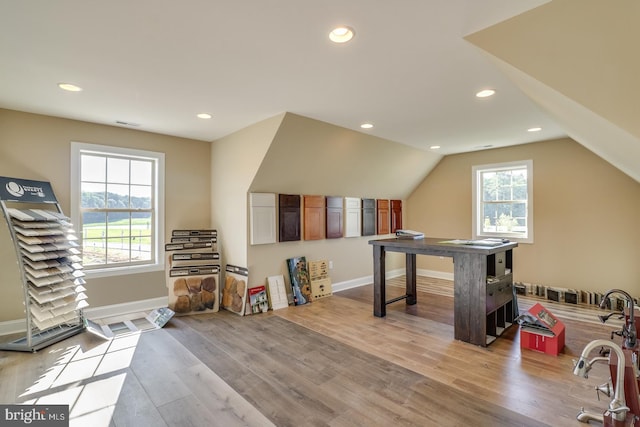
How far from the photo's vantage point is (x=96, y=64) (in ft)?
7.86

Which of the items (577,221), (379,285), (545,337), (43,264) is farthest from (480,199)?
(43,264)

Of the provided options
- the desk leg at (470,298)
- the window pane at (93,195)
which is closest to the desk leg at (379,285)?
the desk leg at (470,298)

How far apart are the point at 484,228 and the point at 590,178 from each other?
172cm

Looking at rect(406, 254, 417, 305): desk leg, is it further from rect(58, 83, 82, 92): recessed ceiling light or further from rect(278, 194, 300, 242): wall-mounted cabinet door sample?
rect(58, 83, 82, 92): recessed ceiling light

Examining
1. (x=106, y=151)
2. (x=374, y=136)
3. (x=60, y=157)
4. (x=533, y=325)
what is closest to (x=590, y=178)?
(x=533, y=325)

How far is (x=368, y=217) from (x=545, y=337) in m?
3.53

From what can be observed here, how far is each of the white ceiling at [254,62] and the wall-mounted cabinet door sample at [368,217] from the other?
7.42 ft

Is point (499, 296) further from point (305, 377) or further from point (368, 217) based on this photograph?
point (368, 217)

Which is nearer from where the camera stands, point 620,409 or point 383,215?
point 620,409

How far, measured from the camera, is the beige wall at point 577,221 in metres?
4.35

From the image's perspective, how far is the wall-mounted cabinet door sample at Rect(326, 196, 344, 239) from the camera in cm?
530

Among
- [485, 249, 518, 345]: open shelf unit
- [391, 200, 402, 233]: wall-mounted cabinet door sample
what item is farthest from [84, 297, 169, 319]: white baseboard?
[391, 200, 402, 233]: wall-mounted cabinet door sample

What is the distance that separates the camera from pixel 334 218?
17.7 ft

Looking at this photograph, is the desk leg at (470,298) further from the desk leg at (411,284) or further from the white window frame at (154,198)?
the white window frame at (154,198)
